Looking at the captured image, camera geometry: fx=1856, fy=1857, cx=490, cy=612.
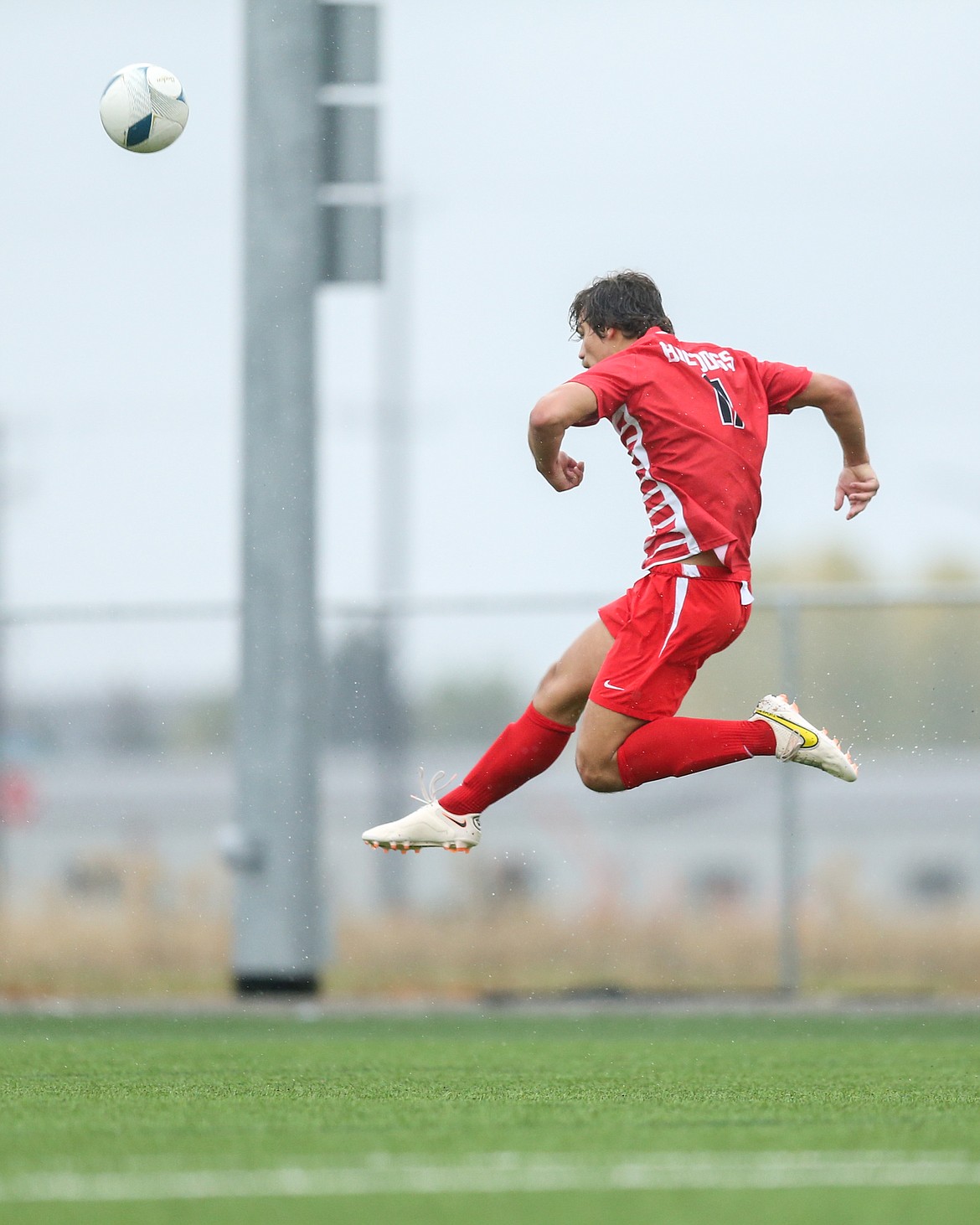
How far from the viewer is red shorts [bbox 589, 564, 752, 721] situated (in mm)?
6012

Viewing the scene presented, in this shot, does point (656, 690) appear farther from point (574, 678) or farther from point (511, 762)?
point (511, 762)

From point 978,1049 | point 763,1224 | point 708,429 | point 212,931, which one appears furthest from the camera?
point 212,931

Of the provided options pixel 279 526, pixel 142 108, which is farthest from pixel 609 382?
pixel 279 526

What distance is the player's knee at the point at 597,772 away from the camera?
6035 mm

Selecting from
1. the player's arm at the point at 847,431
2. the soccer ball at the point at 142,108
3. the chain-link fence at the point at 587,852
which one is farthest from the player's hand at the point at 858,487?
the chain-link fence at the point at 587,852

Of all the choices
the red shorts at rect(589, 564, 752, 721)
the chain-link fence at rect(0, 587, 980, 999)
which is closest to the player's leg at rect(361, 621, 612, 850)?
the red shorts at rect(589, 564, 752, 721)

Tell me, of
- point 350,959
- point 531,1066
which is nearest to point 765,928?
point 350,959

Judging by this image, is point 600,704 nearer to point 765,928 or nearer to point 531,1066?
point 531,1066

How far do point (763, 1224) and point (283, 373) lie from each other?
22.6 feet

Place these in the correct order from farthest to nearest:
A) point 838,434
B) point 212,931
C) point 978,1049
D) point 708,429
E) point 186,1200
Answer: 1. point 212,931
2. point 978,1049
3. point 838,434
4. point 708,429
5. point 186,1200

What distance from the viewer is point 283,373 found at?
975cm

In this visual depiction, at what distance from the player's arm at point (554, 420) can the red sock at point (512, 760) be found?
3.20 ft

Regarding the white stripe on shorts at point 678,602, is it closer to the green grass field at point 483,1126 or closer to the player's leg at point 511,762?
the player's leg at point 511,762

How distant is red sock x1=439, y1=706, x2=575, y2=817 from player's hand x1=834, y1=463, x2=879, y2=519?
1.24 meters
